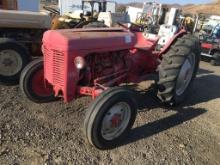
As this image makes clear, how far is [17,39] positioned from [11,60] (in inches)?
36.3

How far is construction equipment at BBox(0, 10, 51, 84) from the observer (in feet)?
21.3

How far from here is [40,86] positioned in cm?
541

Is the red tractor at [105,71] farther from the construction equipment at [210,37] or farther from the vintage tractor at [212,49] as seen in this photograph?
the vintage tractor at [212,49]

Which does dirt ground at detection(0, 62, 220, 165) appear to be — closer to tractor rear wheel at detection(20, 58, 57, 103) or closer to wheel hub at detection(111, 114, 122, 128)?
tractor rear wheel at detection(20, 58, 57, 103)

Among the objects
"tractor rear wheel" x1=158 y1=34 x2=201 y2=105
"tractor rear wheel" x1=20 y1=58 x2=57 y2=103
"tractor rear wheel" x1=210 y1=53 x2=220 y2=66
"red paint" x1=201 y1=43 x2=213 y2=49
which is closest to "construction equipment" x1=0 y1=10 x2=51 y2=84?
"tractor rear wheel" x1=20 y1=58 x2=57 y2=103

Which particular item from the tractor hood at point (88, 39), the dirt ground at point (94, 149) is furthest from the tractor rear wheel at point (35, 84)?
the tractor hood at point (88, 39)

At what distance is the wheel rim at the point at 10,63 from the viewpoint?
649 centimetres

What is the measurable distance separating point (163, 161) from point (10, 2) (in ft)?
19.0

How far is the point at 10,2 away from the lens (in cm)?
823

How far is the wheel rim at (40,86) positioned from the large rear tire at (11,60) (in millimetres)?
1311

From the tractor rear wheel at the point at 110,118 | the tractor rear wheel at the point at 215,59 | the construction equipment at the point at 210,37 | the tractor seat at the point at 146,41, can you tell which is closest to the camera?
the tractor rear wheel at the point at 110,118

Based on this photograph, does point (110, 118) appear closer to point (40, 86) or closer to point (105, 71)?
point (105, 71)

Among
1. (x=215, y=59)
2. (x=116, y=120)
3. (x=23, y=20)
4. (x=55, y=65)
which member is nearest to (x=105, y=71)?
(x=55, y=65)

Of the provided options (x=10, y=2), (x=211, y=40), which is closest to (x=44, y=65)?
(x=10, y=2)
